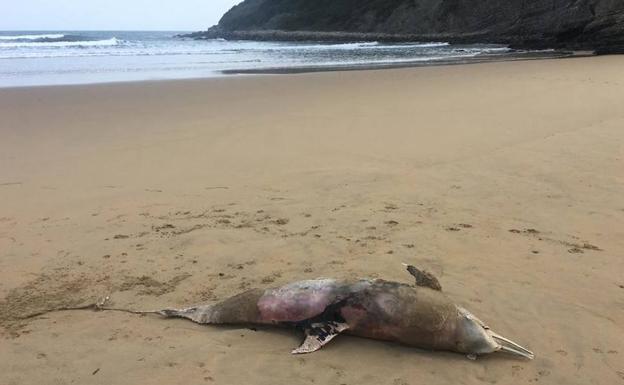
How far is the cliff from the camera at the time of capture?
108ft

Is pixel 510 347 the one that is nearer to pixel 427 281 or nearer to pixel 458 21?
pixel 427 281

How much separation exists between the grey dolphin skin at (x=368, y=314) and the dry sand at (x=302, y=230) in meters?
0.08

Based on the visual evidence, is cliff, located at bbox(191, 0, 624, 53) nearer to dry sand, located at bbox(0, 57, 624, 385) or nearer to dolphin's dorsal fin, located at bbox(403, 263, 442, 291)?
dry sand, located at bbox(0, 57, 624, 385)

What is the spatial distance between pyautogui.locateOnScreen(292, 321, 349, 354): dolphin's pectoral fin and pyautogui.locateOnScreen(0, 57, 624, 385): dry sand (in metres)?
0.06

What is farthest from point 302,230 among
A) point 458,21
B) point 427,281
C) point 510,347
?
point 458,21

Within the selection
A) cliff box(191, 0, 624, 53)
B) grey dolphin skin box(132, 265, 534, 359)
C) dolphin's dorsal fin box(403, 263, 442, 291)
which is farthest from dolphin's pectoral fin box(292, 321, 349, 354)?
cliff box(191, 0, 624, 53)

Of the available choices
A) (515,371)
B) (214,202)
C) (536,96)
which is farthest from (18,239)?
(536,96)

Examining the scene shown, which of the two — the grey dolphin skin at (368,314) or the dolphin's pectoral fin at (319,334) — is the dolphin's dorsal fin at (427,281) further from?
the dolphin's pectoral fin at (319,334)

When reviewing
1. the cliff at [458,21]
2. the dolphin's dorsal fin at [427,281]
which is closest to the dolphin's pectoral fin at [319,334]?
the dolphin's dorsal fin at [427,281]

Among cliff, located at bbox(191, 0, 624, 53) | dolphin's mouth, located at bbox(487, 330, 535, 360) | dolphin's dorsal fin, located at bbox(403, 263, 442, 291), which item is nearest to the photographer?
dolphin's mouth, located at bbox(487, 330, 535, 360)

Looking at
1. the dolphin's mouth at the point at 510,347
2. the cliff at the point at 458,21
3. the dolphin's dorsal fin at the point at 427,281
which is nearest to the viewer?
the dolphin's mouth at the point at 510,347

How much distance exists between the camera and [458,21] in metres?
55.1

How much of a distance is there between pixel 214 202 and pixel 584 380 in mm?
3655

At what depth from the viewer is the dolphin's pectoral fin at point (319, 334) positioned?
2.88 meters
